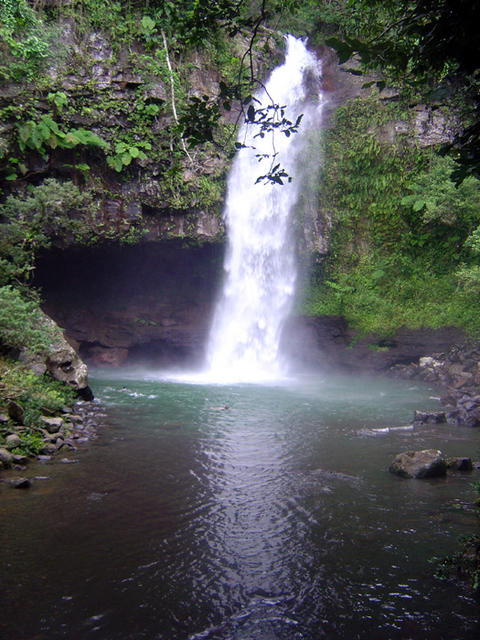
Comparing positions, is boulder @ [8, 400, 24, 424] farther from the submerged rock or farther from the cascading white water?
the cascading white water

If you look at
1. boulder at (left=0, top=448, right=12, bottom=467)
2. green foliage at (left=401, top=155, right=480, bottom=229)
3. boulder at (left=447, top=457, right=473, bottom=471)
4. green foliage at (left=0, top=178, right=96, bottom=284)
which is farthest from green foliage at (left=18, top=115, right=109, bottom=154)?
boulder at (left=447, top=457, right=473, bottom=471)

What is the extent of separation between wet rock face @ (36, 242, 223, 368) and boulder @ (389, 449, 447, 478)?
12.8 meters

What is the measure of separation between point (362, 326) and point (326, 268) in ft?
10.0

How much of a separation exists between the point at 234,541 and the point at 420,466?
3.04m

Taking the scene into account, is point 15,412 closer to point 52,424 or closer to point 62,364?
point 52,424

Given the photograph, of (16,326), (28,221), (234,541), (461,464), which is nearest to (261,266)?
(28,221)

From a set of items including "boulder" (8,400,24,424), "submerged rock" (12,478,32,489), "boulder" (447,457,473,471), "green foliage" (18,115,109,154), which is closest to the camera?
"submerged rock" (12,478,32,489)

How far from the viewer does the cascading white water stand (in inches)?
720

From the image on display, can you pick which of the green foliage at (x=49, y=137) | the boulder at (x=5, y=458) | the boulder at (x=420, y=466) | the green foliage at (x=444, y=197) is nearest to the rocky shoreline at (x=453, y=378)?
the boulder at (x=420, y=466)

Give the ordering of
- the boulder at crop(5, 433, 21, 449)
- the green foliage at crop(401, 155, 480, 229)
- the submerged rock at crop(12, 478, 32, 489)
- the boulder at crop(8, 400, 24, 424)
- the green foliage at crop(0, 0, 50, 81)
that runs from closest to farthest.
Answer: the submerged rock at crop(12, 478, 32, 489)
the boulder at crop(5, 433, 21, 449)
the boulder at crop(8, 400, 24, 424)
the green foliage at crop(0, 0, 50, 81)
the green foliage at crop(401, 155, 480, 229)

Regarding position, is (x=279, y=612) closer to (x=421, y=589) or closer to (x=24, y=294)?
(x=421, y=589)

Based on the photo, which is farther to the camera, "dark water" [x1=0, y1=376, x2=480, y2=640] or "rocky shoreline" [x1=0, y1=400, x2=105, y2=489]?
"rocky shoreline" [x1=0, y1=400, x2=105, y2=489]

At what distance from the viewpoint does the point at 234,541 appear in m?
4.41

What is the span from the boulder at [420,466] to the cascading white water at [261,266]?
11698mm
